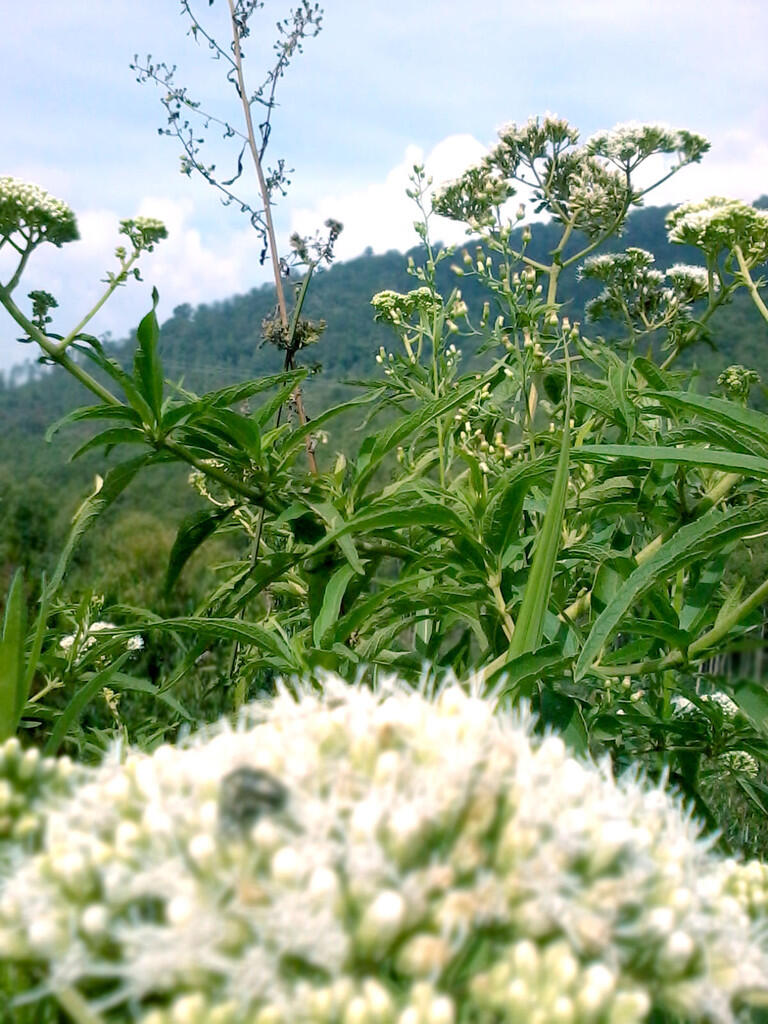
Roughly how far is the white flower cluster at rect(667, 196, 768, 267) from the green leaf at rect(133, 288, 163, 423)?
175 cm

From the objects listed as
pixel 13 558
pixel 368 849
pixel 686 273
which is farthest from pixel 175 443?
pixel 13 558

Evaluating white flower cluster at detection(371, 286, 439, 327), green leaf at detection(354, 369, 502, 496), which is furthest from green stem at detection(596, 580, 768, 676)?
white flower cluster at detection(371, 286, 439, 327)

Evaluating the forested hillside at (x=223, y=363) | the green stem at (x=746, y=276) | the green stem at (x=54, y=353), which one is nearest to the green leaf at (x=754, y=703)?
the green stem at (x=746, y=276)

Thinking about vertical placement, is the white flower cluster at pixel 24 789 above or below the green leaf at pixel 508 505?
below

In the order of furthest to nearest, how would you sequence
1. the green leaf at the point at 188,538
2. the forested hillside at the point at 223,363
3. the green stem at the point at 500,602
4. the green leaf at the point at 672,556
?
the forested hillside at the point at 223,363
the green leaf at the point at 188,538
the green stem at the point at 500,602
the green leaf at the point at 672,556

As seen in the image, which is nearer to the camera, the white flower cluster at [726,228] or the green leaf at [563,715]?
the green leaf at [563,715]

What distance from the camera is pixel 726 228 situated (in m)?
3.07

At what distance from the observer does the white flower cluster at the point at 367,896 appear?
799 mm

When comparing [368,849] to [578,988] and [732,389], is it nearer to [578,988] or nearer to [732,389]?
[578,988]

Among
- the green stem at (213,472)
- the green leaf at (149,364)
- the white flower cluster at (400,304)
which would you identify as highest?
the white flower cluster at (400,304)

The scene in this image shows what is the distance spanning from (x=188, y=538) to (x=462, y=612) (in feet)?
3.14

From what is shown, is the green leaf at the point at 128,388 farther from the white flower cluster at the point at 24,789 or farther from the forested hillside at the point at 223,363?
the white flower cluster at the point at 24,789

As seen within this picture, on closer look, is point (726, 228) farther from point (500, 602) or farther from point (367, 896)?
point (367, 896)

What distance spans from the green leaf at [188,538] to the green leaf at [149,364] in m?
0.41
